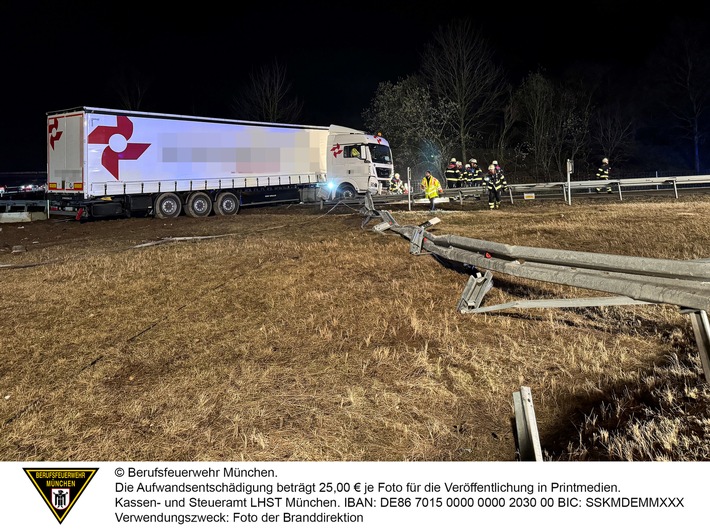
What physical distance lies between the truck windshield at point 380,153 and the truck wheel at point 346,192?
160cm

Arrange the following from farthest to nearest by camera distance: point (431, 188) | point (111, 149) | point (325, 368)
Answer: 1. point (111, 149)
2. point (431, 188)
3. point (325, 368)

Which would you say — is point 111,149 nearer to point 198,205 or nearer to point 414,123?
point 198,205

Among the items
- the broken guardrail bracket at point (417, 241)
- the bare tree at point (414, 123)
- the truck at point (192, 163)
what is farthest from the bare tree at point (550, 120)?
the broken guardrail bracket at point (417, 241)

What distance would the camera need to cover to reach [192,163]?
801 inches

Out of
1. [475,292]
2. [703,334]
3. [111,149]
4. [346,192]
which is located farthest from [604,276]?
[346,192]

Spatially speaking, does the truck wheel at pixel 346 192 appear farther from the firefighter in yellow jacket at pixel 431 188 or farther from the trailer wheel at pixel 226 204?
the firefighter in yellow jacket at pixel 431 188

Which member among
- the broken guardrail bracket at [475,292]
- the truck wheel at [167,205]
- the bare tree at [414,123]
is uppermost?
the bare tree at [414,123]

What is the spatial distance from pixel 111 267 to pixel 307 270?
9.52ft

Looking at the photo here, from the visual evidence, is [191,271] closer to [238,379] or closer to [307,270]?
[307,270]

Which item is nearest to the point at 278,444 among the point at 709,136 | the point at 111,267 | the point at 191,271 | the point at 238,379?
the point at 238,379

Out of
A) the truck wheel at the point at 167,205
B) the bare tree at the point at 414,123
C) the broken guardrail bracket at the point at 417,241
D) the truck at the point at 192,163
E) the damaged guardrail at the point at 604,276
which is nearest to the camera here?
the damaged guardrail at the point at 604,276

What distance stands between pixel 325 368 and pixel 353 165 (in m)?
20.9

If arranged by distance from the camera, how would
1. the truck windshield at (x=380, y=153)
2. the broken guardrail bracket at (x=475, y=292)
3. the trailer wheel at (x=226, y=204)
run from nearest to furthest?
the broken guardrail bracket at (x=475, y=292) < the trailer wheel at (x=226, y=204) < the truck windshield at (x=380, y=153)
